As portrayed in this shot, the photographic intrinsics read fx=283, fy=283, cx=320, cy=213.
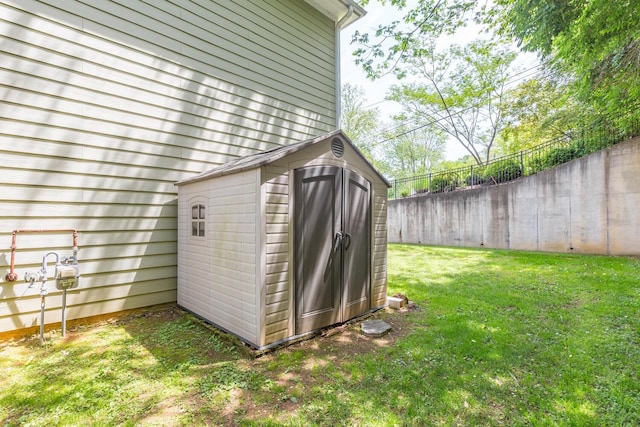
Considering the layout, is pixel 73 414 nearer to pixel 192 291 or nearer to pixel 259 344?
pixel 259 344

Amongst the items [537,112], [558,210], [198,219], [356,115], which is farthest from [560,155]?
[356,115]

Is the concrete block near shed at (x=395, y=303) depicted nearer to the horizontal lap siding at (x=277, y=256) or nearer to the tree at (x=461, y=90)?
the horizontal lap siding at (x=277, y=256)

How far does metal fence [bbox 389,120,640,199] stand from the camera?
24.5 ft

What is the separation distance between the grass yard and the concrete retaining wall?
14.6 feet

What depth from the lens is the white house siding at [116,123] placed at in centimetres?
302

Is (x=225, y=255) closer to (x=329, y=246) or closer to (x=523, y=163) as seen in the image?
(x=329, y=246)

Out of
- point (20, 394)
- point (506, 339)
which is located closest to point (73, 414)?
point (20, 394)

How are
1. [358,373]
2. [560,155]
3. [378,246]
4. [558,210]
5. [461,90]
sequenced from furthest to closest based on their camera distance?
Answer: [461,90] < [560,155] < [558,210] < [378,246] < [358,373]

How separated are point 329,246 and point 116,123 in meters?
3.12

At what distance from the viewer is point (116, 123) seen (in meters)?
3.60

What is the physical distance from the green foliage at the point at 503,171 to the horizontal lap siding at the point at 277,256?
31.3ft

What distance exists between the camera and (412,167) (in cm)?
2636

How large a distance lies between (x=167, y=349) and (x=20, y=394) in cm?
99

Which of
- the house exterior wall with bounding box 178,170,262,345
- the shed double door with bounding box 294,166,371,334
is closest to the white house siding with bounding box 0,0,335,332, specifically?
the house exterior wall with bounding box 178,170,262,345
